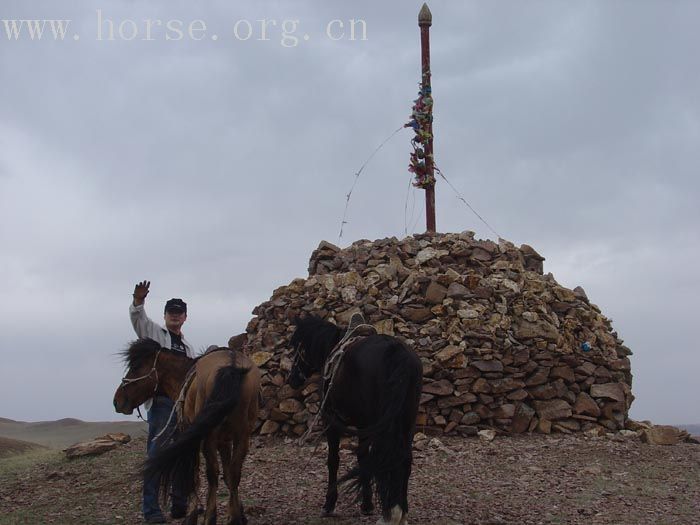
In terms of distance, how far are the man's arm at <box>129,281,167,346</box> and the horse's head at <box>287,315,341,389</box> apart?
135cm

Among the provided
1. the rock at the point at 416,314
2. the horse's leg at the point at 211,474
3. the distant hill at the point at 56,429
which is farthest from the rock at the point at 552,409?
the distant hill at the point at 56,429

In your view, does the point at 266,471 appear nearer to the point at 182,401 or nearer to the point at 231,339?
the point at 182,401

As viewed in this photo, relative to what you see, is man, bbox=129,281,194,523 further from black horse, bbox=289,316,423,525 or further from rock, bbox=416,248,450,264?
rock, bbox=416,248,450,264

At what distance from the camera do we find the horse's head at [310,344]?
7.83m

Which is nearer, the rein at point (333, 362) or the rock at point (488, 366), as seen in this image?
the rein at point (333, 362)

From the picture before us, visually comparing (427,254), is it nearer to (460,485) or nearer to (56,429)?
(460,485)

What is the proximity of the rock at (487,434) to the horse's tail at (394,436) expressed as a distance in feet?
14.0

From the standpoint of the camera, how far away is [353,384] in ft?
23.7

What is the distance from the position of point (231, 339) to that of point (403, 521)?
22.7 ft

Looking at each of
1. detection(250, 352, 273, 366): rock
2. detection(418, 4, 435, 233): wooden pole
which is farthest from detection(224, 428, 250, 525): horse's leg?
detection(418, 4, 435, 233): wooden pole

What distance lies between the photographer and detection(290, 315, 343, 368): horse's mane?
7820mm

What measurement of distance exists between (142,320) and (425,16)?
7864 millimetres

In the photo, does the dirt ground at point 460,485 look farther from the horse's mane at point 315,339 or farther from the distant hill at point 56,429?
the distant hill at point 56,429

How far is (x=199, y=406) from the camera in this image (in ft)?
21.5
